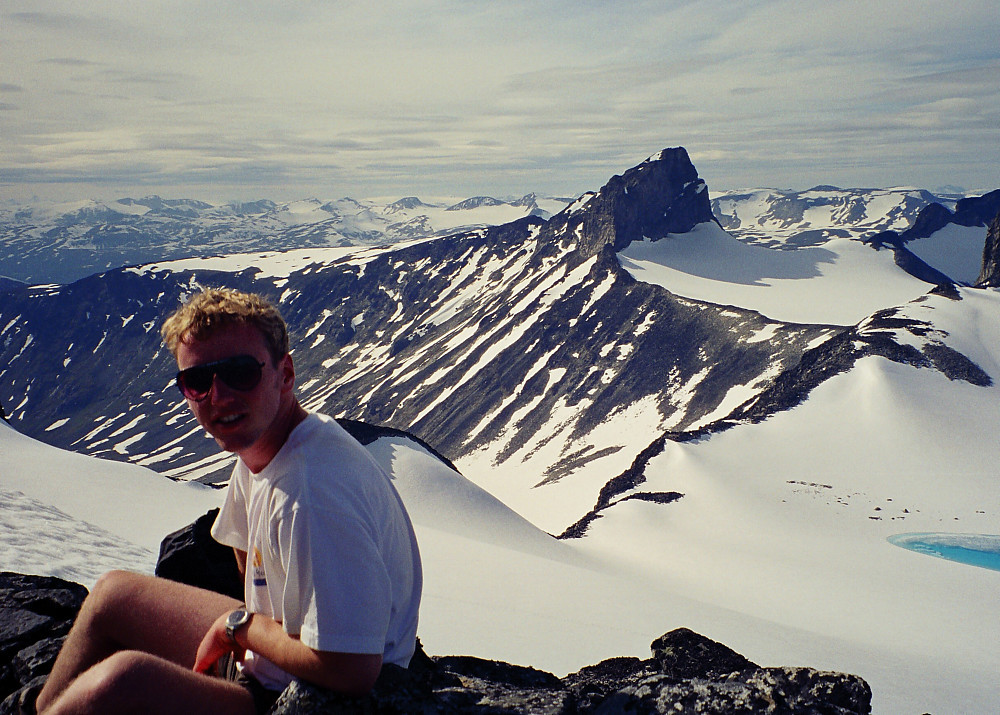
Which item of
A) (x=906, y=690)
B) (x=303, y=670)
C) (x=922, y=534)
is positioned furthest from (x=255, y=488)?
(x=922, y=534)

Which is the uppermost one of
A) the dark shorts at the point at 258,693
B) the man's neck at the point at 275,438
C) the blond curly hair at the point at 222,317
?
the blond curly hair at the point at 222,317

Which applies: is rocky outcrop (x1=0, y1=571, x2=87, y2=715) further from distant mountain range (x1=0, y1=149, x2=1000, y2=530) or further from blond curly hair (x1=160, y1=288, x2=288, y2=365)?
distant mountain range (x1=0, y1=149, x2=1000, y2=530)

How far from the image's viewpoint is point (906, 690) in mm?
15219

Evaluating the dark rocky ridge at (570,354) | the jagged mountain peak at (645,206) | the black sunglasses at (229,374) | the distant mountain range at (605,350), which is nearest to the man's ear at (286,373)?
the black sunglasses at (229,374)

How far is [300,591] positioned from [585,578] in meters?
19.4

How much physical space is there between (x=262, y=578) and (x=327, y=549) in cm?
96

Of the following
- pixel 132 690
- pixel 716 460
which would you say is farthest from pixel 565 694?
pixel 716 460

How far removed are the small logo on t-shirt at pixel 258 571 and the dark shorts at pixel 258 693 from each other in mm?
564

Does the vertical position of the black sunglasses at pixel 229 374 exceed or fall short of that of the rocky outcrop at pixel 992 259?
it falls short

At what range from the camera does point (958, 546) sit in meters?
38.2

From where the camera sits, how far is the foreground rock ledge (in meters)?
4.54

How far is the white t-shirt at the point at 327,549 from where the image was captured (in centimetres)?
383

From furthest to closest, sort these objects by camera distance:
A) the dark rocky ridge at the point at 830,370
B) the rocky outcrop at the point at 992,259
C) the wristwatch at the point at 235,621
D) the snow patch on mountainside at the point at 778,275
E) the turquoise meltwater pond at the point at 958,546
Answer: the snow patch on mountainside at the point at 778,275 → the rocky outcrop at the point at 992,259 → the dark rocky ridge at the point at 830,370 → the turquoise meltwater pond at the point at 958,546 → the wristwatch at the point at 235,621

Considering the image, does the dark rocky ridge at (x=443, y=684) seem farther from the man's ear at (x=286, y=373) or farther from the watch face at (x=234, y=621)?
the man's ear at (x=286, y=373)
